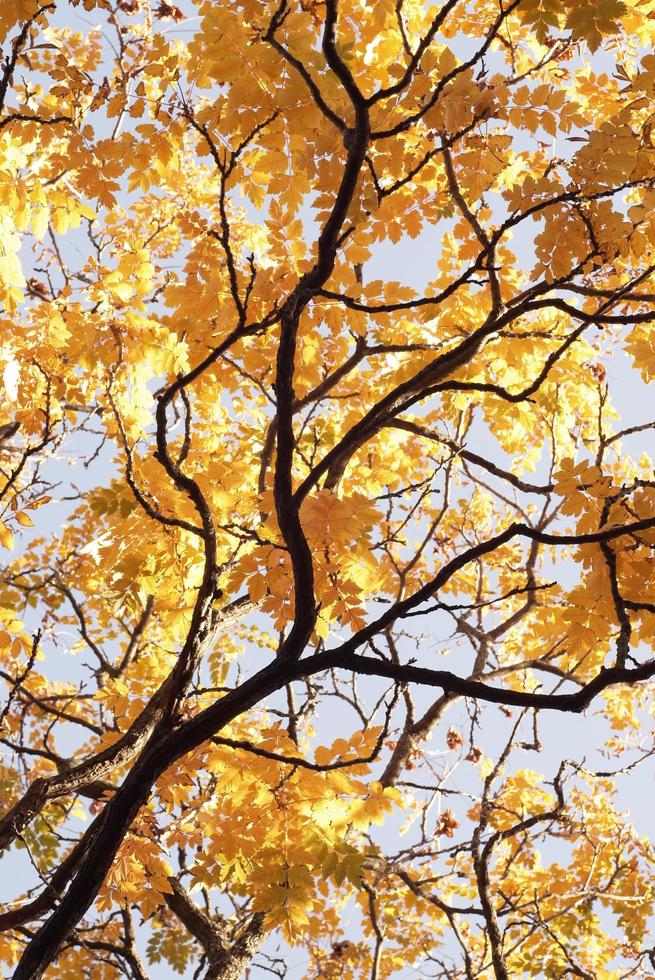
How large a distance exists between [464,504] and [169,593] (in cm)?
515

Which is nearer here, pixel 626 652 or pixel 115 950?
pixel 626 652

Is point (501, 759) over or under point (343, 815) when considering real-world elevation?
over

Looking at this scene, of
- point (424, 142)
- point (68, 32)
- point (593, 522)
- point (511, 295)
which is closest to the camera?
point (593, 522)

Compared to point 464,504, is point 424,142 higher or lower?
lower

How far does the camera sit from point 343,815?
13.6 feet

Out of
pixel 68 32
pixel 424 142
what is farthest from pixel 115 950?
pixel 68 32

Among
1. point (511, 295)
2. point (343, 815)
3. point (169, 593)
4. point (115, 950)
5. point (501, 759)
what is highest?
point (511, 295)

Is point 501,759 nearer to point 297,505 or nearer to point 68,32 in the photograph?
point 297,505

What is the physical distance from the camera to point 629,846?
9.27 metres

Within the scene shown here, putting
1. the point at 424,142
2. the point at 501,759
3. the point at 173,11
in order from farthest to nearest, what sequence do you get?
1. the point at 173,11
2. the point at 501,759
3. the point at 424,142

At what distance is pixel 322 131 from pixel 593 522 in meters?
2.19

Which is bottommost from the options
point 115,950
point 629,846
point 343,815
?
point 115,950

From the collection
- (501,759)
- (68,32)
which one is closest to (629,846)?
(501,759)

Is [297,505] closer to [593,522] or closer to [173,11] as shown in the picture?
[593,522]
